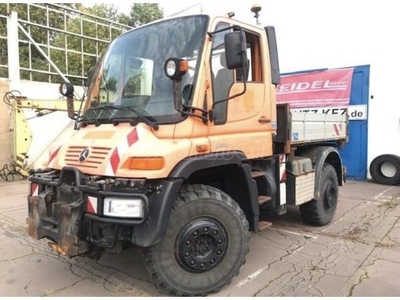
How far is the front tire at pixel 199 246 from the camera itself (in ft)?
9.90

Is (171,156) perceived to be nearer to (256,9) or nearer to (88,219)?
(88,219)

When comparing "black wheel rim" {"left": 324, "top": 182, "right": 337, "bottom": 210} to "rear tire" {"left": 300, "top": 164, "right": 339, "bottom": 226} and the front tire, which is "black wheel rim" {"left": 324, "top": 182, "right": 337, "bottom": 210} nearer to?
"rear tire" {"left": 300, "top": 164, "right": 339, "bottom": 226}

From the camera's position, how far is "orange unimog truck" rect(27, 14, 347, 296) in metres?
2.90

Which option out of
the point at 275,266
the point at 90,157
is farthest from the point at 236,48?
the point at 275,266

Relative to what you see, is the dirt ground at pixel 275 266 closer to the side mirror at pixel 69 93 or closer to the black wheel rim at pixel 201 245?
the black wheel rim at pixel 201 245

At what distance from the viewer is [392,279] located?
3.54 m

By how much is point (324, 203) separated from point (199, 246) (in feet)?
9.24

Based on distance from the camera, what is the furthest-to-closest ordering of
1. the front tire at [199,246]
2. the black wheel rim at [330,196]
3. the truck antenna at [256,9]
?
1. the black wheel rim at [330,196]
2. the truck antenna at [256,9]
3. the front tire at [199,246]

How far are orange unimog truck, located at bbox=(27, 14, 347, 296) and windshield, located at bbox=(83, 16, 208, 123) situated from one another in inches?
0.5

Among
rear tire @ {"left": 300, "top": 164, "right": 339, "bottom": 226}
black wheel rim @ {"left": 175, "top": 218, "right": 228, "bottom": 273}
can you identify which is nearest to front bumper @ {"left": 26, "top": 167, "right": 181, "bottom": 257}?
black wheel rim @ {"left": 175, "top": 218, "right": 228, "bottom": 273}

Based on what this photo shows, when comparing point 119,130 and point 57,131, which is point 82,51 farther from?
point 119,130

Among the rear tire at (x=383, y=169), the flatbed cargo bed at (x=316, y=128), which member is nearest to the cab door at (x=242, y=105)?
the flatbed cargo bed at (x=316, y=128)

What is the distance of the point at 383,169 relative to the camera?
9242mm

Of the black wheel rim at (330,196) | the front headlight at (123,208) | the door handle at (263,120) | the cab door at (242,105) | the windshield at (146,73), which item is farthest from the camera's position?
the black wheel rim at (330,196)
